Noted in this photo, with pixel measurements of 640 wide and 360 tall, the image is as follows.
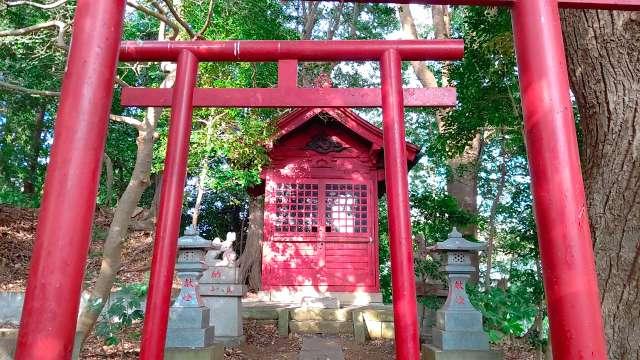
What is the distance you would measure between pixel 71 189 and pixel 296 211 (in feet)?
26.0

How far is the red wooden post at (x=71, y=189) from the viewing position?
1.75m

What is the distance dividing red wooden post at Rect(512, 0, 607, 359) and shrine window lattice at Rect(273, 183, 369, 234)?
7545 millimetres

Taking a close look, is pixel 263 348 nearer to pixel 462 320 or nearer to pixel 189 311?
pixel 189 311

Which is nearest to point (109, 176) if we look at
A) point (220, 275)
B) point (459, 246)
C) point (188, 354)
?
point (220, 275)

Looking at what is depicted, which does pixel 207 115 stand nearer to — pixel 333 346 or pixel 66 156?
pixel 333 346

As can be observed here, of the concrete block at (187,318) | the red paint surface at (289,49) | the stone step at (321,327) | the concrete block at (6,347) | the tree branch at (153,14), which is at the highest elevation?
the tree branch at (153,14)

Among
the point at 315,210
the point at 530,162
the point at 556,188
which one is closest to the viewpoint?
the point at 556,188

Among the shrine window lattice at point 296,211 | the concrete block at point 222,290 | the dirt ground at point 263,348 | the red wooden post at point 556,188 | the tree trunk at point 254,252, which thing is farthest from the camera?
the tree trunk at point 254,252

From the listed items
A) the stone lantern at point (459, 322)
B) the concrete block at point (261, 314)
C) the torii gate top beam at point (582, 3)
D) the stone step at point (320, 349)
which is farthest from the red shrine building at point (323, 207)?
the torii gate top beam at point (582, 3)

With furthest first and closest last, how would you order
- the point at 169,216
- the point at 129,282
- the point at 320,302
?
the point at 129,282
the point at 320,302
the point at 169,216

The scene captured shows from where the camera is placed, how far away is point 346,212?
9.81 m

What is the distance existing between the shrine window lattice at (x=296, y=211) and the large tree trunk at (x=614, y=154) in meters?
6.49

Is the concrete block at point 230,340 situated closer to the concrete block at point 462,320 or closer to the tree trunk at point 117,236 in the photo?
the tree trunk at point 117,236

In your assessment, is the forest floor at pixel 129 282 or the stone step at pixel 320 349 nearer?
the stone step at pixel 320 349
